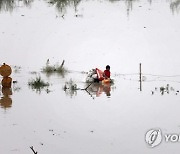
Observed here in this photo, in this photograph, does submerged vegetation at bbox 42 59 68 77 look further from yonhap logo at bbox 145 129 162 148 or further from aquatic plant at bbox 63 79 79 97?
yonhap logo at bbox 145 129 162 148

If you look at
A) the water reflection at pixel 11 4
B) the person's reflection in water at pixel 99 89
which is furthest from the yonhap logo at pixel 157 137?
the water reflection at pixel 11 4

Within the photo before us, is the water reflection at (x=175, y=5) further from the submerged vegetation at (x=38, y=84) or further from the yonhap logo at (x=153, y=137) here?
the yonhap logo at (x=153, y=137)

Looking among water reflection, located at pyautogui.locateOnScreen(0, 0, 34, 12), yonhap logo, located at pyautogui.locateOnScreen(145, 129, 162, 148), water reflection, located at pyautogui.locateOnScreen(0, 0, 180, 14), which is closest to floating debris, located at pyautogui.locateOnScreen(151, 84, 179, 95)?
yonhap logo, located at pyautogui.locateOnScreen(145, 129, 162, 148)

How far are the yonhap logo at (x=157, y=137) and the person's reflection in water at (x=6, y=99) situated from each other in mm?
3934

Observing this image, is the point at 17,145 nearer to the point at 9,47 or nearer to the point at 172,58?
the point at 172,58

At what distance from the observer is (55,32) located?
80.9 ft

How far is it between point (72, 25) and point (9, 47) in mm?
4835

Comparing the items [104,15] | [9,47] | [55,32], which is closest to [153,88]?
[9,47]

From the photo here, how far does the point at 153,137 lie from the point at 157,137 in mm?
210

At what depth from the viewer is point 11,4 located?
92.7 feet

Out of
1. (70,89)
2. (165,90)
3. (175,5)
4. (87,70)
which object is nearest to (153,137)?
(165,90)

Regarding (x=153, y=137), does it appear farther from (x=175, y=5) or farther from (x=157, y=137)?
(x=175, y=5)

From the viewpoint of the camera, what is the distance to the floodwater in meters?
8.24

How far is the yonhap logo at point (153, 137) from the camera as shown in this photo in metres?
7.71
